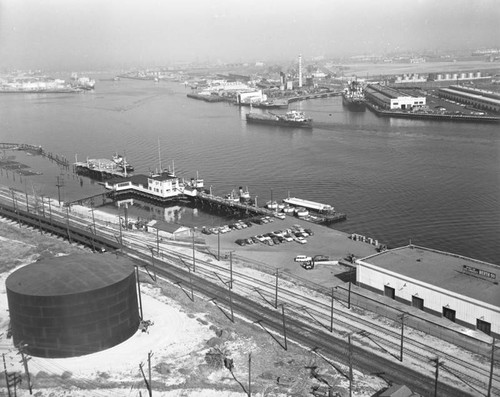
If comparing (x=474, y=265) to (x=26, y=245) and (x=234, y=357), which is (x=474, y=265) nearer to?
(x=234, y=357)

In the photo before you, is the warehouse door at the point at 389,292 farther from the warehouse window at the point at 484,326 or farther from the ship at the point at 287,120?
the ship at the point at 287,120

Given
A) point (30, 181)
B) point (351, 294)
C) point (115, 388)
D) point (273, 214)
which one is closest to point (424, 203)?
point (273, 214)

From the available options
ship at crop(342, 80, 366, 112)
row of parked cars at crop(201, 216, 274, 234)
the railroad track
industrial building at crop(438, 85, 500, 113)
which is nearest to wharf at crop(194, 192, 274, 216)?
row of parked cars at crop(201, 216, 274, 234)

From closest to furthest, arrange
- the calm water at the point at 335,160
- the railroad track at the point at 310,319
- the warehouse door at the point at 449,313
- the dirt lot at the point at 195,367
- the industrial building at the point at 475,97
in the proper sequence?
1. the dirt lot at the point at 195,367
2. the railroad track at the point at 310,319
3. the warehouse door at the point at 449,313
4. the calm water at the point at 335,160
5. the industrial building at the point at 475,97

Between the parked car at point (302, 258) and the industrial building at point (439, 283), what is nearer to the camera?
the industrial building at point (439, 283)

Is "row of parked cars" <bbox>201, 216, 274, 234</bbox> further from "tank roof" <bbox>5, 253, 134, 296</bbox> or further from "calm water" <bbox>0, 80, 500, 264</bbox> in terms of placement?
"tank roof" <bbox>5, 253, 134, 296</bbox>

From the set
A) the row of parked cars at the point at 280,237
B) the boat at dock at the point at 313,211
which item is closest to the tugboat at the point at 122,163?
the boat at dock at the point at 313,211

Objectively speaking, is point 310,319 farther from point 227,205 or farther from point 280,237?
point 227,205
